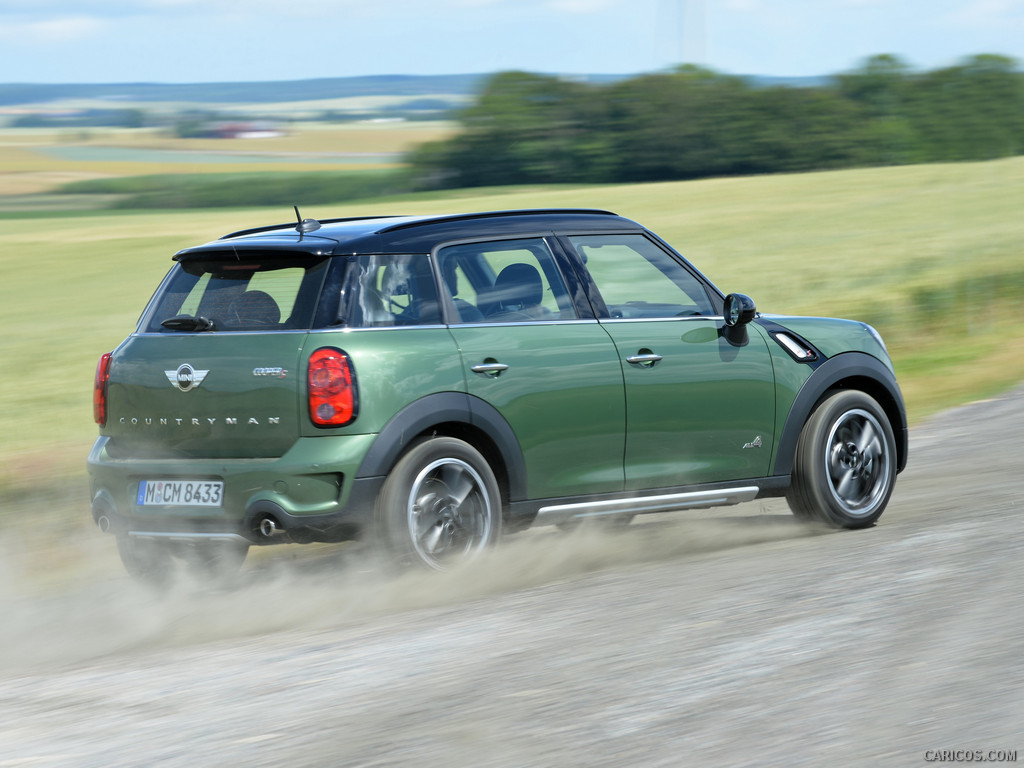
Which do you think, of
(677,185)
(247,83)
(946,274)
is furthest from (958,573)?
(247,83)

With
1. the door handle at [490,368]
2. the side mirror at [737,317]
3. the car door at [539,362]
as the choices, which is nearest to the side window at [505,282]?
the car door at [539,362]

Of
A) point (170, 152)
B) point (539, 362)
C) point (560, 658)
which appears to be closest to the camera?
point (560, 658)

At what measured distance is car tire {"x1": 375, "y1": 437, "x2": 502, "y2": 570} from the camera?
5.85 meters

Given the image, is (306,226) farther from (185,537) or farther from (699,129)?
(699,129)

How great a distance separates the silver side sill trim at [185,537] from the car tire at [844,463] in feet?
9.54

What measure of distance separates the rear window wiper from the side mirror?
2433 mm

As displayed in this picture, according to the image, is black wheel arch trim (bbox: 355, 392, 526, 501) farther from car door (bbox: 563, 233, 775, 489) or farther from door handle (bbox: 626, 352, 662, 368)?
door handle (bbox: 626, 352, 662, 368)

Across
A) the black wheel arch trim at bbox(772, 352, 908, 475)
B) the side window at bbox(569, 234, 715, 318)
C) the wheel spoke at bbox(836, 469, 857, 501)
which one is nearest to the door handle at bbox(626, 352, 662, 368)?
the side window at bbox(569, 234, 715, 318)

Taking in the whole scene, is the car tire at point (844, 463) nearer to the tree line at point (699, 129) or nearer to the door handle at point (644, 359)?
the door handle at point (644, 359)

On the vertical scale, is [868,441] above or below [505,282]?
below

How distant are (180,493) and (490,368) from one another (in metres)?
1.40

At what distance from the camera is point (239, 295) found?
613 cm

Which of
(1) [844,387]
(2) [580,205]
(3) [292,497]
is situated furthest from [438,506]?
(2) [580,205]

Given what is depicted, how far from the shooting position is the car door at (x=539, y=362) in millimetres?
6230
